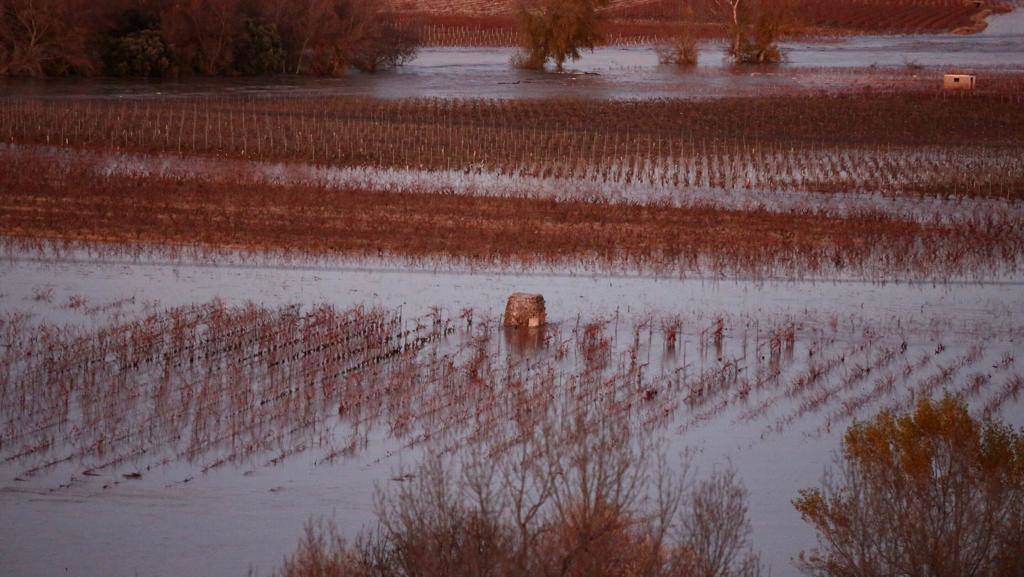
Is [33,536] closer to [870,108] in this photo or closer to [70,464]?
[70,464]

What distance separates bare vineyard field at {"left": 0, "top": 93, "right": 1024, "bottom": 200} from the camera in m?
27.4

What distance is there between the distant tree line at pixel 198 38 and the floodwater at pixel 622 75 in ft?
4.87

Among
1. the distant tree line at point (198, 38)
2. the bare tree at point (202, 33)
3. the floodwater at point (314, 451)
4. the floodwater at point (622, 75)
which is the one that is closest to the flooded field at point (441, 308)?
the floodwater at point (314, 451)

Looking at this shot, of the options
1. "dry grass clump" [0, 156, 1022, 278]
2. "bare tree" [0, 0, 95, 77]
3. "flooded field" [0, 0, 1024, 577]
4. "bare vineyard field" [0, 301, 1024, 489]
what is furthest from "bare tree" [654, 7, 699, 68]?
"bare vineyard field" [0, 301, 1024, 489]

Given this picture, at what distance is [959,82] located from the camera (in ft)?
146

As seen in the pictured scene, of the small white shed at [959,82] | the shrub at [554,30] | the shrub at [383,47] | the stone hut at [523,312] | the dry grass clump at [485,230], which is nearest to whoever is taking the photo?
the stone hut at [523,312]

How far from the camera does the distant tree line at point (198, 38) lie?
48469 millimetres

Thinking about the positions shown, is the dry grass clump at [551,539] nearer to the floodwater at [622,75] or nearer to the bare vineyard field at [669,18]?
the floodwater at [622,75]

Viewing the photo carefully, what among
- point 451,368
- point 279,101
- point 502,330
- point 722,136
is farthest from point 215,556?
point 279,101

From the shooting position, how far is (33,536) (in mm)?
10641

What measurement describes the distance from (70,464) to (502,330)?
5.65m

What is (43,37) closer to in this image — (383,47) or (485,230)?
(383,47)

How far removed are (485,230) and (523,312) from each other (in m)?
5.25

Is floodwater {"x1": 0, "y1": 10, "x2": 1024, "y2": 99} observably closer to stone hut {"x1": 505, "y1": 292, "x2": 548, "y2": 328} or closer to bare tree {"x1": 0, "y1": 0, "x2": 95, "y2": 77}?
bare tree {"x1": 0, "y1": 0, "x2": 95, "y2": 77}
